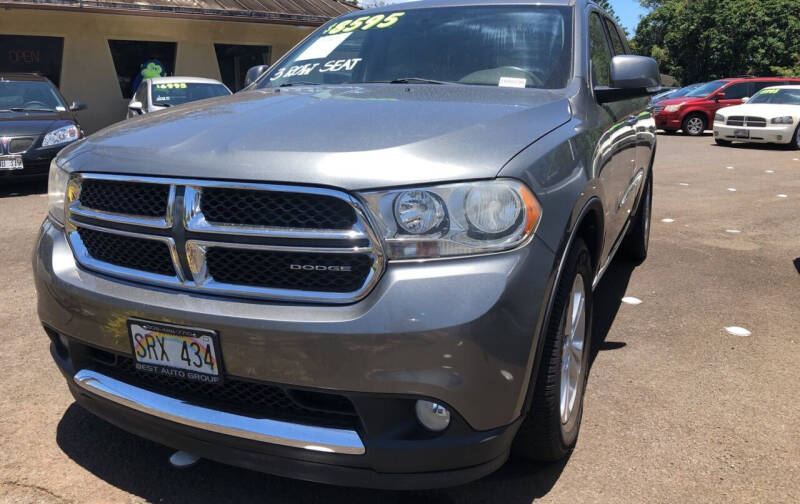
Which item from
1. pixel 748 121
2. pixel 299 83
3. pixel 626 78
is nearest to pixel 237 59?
pixel 748 121

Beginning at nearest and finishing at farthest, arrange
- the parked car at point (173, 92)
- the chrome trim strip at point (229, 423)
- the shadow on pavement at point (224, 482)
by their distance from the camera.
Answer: the chrome trim strip at point (229, 423)
the shadow on pavement at point (224, 482)
the parked car at point (173, 92)

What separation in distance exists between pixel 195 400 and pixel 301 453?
0.40m

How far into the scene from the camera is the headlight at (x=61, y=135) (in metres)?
8.53

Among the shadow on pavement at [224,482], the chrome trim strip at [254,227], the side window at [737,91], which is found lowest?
the shadow on pavement at [224,482]

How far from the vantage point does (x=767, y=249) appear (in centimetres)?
576

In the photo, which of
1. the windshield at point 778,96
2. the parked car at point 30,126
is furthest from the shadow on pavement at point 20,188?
the windshield at point 778,96

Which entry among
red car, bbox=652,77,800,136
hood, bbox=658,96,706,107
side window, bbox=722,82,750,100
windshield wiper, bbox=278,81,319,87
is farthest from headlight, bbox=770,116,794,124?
windshield wiper, bbox=278,81,319,87

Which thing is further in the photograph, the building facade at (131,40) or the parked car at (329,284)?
the building facade at (131,40)

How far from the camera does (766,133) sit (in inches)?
568

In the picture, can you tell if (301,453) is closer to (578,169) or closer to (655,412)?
(578,169)

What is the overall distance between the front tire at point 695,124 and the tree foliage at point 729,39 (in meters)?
16.1

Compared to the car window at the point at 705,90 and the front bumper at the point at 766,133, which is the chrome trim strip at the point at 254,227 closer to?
the front bumper at the point at 766,133

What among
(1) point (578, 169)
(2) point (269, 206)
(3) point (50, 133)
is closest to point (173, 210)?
(2) point (269, 206)

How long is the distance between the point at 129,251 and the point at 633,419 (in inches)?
81.7
